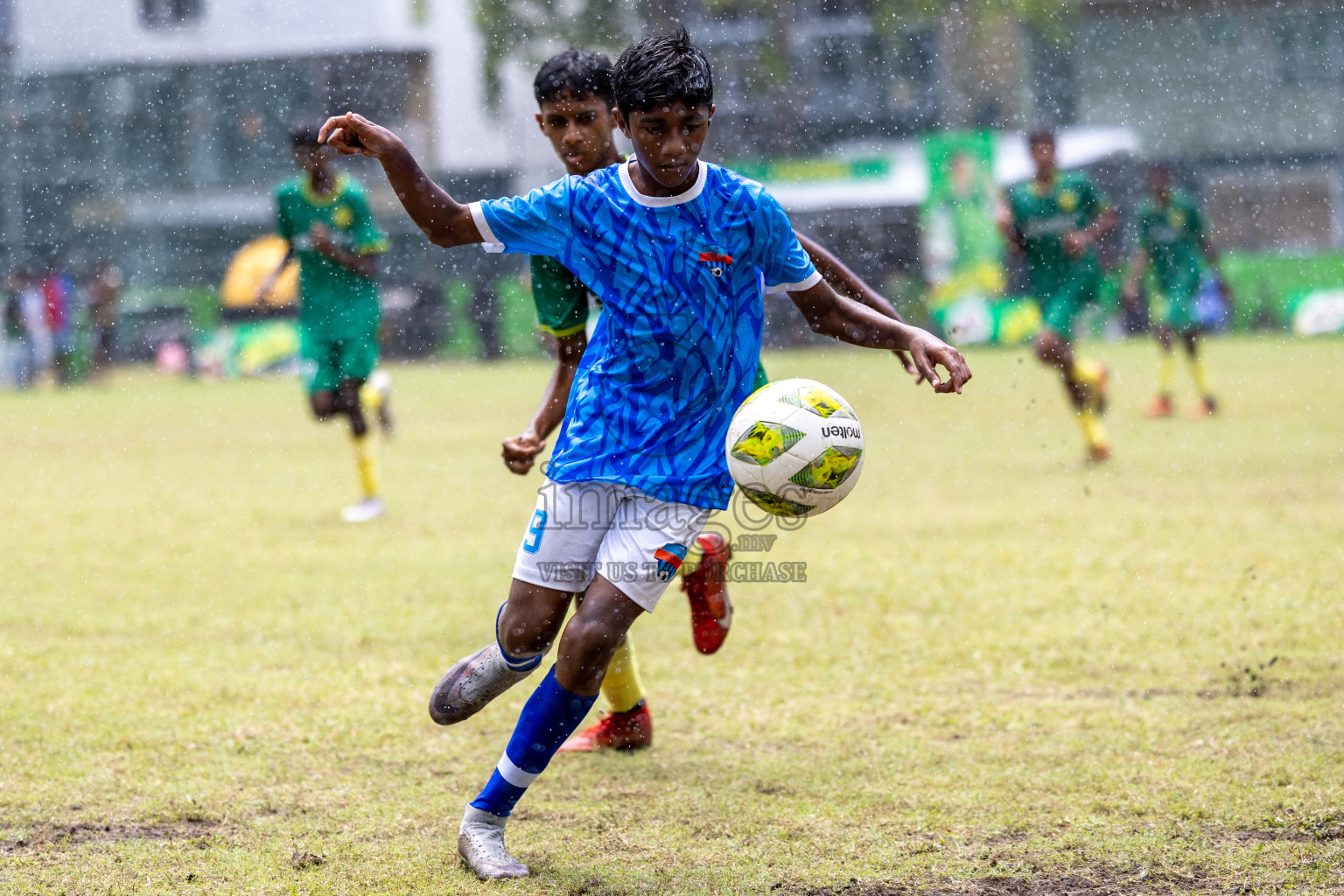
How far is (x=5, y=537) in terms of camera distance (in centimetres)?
780

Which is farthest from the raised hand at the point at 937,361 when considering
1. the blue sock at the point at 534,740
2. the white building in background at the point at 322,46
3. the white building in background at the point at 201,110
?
the white building in background at the point at 322,46

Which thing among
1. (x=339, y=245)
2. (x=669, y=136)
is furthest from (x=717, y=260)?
Answer: (x=339, y=245)

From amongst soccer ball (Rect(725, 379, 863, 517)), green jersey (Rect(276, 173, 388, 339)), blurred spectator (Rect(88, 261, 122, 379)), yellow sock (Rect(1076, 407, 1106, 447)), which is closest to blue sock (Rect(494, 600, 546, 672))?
soccer ball (Rect(725, 379, 863, 517))

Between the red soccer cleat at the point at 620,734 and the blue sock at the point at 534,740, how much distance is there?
0.90 meters

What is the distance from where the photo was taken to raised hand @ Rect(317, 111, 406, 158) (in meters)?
2.85

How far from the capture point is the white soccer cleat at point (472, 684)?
131 inches

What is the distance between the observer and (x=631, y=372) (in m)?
3.15

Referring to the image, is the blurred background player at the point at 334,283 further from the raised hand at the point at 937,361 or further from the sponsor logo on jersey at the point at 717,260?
the raised hand at the point at 937,361

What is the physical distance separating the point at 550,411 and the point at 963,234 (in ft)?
66.2

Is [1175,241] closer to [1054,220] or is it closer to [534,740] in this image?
[1054,220]

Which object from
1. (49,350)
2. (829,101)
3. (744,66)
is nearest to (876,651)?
(49,350)

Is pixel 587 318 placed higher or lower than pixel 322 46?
lower

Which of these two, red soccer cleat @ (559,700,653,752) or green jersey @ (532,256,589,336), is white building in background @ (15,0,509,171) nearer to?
green jersey @ (532,256,589,336)

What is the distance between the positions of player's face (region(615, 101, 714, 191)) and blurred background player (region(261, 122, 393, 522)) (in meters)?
5.08
